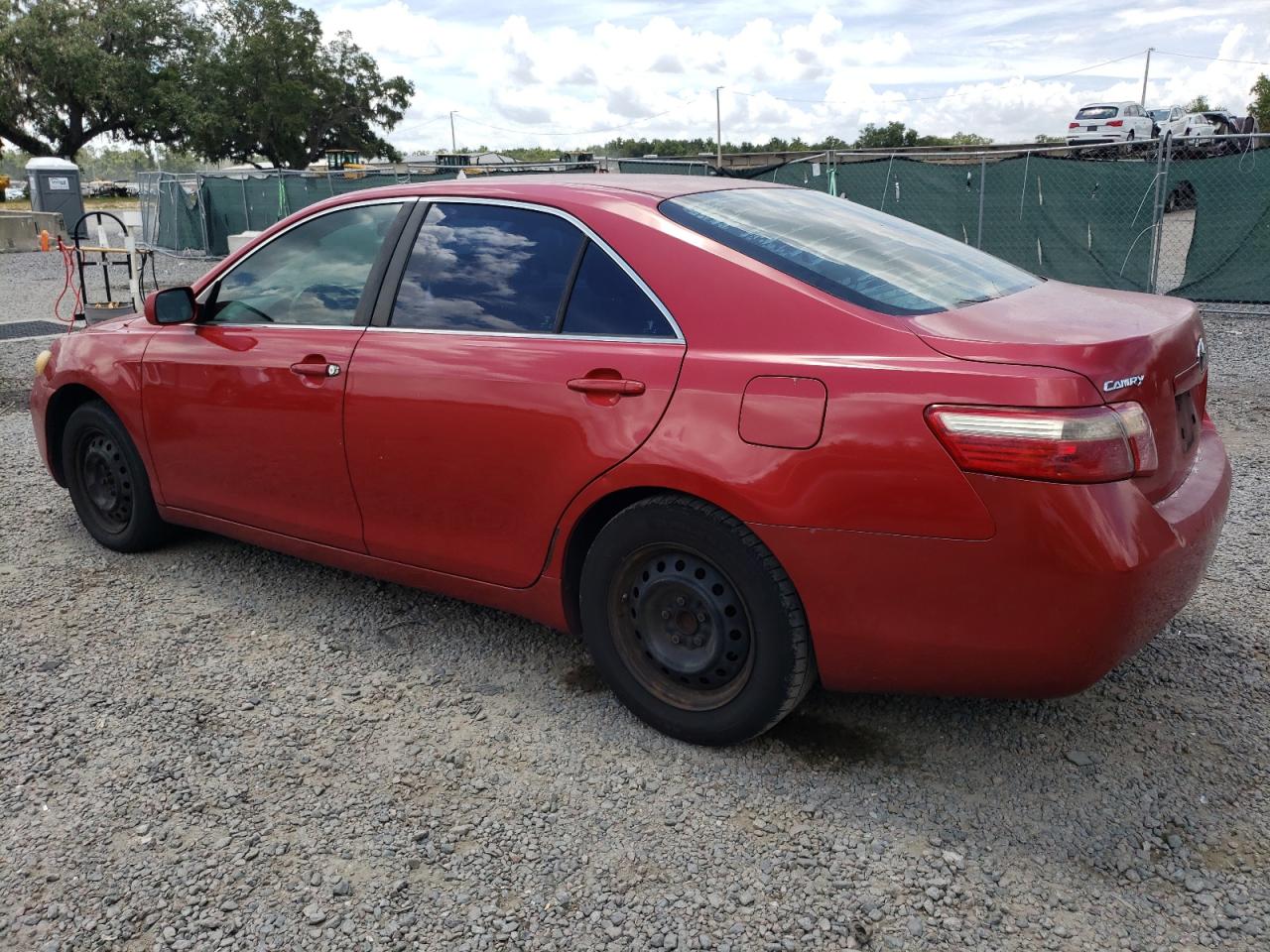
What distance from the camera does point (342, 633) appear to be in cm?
390

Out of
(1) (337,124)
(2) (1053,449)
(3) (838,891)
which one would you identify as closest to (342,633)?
(3) (838,891)

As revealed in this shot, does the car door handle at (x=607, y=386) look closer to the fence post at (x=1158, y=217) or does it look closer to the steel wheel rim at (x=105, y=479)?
the steel wheel rim at (x=105, y=479)

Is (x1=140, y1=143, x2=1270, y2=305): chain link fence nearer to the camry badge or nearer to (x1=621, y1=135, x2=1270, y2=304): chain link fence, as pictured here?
(x1=621, y1=135, x2=1270, y2=304): chain link fence

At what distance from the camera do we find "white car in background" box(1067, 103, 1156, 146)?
1097 inches

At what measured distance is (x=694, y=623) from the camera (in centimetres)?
294

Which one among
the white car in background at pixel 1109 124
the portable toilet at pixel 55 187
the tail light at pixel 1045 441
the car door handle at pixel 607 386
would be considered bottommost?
the tail light at pixel 1045 441

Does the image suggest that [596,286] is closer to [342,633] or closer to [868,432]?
[868,432]

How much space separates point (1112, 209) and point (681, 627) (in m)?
11.6

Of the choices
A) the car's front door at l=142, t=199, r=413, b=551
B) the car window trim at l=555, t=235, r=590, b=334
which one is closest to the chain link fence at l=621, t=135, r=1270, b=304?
the car window trim at l=555, t=235, r=590, b=334

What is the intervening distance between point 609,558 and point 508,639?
0.98 m

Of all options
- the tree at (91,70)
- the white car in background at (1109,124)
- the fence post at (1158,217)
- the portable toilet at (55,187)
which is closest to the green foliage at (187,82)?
the tree at (91,70)

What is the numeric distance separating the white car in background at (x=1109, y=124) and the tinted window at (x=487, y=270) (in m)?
27.9

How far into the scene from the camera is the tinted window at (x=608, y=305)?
298 cm

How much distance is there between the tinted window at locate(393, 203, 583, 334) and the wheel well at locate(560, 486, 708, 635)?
1.85 feet
